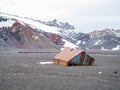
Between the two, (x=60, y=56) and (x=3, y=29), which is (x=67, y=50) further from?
(x=3, y=29)

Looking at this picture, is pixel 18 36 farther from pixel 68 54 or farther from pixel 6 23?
pixel 68 54

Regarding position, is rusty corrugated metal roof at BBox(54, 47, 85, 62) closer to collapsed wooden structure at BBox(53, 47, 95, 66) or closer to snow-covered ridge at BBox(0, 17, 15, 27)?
collapsed wooden structure at BBox(53, 47, 95, 66)

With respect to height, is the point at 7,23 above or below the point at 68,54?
below

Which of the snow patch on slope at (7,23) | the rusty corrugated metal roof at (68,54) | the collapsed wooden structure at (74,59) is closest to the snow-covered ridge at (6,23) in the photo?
the snow patch on slope at (7,23)

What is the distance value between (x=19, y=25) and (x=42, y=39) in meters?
13.7

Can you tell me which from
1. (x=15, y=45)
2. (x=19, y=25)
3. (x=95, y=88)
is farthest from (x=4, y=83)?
(x=19, y=25)

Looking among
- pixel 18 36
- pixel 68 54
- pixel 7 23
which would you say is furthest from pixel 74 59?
pixel 7 23

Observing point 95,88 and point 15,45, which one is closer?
point 95,88

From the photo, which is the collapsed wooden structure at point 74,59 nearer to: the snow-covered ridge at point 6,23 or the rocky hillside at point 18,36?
the rocky hillside at point 18,36

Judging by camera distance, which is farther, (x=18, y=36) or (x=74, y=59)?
(x=18, y=36)

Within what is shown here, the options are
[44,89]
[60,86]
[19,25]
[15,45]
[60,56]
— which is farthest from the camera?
[19,25]

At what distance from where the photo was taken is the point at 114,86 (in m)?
19.2

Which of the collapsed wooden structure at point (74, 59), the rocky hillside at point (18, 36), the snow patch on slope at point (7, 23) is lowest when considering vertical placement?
the rocky hillside at point (18, 36)

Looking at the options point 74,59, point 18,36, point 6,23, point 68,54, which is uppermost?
point 68,54
